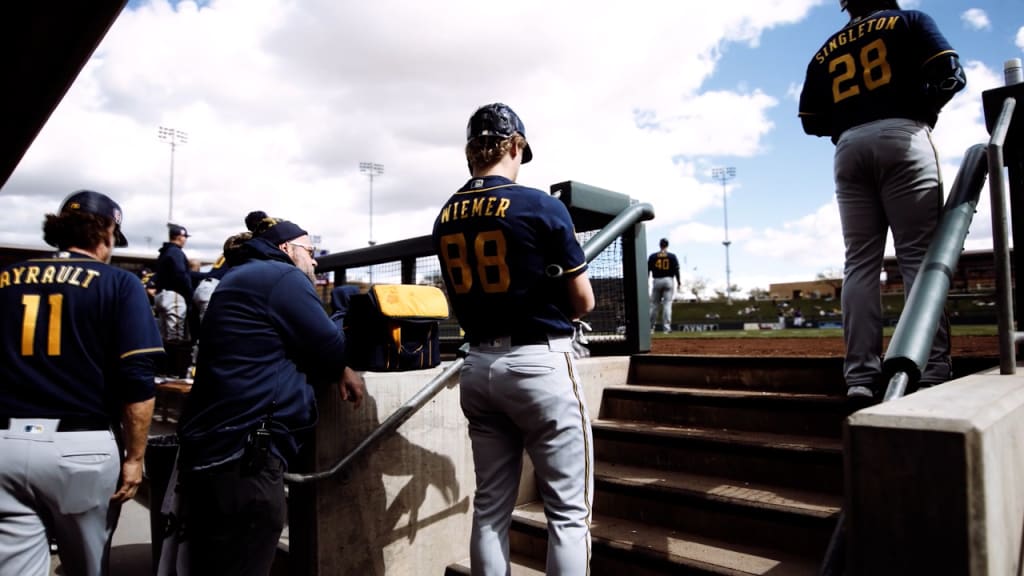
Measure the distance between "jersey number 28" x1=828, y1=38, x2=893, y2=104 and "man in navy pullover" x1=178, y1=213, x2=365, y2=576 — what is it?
292 cm

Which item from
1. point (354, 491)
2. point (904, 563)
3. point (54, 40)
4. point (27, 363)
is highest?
point (54, 40)

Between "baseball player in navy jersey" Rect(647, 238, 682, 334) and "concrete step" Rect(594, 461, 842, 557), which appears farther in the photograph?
"baseball player in navy jersey" Rect(647, 238, 682, 334)

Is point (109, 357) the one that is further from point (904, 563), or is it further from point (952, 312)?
point (952, 312)

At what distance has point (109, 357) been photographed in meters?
2.34

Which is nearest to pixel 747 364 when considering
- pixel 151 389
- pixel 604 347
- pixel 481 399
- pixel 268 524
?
pixel 604 347

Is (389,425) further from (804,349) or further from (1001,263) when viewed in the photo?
(804,349)

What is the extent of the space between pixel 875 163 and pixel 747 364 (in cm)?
144

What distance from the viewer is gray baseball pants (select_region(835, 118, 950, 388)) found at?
9.53ft

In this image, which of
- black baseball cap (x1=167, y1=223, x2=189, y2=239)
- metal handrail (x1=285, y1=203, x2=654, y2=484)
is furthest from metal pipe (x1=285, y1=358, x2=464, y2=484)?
black baseball cap (x1=167, y1=223, x2=189, y2=239)

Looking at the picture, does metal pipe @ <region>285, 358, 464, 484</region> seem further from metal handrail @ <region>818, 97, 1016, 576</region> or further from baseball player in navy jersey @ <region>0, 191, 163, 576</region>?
metal handrail @ <region>818, 97, 1016, 576</region>

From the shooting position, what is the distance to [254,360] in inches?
88.8

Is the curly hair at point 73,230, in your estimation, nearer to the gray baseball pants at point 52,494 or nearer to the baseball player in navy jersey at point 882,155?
the gray baseball pants at point 52,494

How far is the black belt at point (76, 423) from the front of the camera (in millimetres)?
2150

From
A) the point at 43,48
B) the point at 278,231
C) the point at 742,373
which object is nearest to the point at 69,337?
the point at 278,231
